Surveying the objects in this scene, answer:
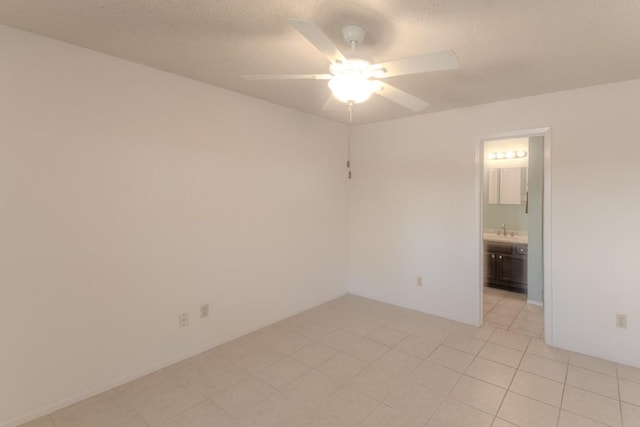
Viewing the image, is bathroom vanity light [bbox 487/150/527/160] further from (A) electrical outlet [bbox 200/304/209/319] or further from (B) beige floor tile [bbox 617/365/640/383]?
(A) electrical outlet [bbox 200/304/209/319]

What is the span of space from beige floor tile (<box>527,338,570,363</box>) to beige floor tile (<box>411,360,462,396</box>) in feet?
3.03

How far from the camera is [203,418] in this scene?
2051 mm

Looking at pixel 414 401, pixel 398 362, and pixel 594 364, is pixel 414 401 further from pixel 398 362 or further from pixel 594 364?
pixel 594 364

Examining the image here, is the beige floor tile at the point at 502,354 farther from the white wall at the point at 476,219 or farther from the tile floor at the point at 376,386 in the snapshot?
the white wall at the point at 476,219

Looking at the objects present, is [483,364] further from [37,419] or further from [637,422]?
[37,419]

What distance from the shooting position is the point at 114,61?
229 cm

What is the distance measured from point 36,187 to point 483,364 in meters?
3.47

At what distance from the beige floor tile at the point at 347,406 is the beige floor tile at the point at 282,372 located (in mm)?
366

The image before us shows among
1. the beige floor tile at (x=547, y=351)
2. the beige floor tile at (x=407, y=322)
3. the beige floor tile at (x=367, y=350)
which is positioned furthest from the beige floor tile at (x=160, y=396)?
the beige floor tile at (x=547, y=351)

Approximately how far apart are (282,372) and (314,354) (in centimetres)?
38

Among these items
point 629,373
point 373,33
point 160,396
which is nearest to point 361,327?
point 160,396

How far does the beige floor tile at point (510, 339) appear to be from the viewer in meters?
3.03

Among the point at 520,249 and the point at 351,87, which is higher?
the point at 351,87

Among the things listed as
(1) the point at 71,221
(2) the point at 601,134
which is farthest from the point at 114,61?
(2) the point at 601,134
